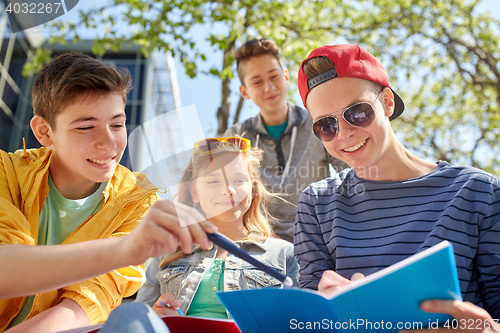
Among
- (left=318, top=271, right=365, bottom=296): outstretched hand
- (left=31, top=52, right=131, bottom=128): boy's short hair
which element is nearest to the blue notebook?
(left=318, top=271, right=365, bottom=296): outstretched hand

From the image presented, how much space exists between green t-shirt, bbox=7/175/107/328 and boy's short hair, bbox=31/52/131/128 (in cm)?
39

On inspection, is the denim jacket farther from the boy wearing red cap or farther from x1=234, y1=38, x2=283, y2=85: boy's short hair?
x1=234, y1=38, x2=283, y2=85: boy's short hair

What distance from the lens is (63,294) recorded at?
1.64 metres

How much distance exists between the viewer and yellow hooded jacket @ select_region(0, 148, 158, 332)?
161 cm

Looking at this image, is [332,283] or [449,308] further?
[332,283]

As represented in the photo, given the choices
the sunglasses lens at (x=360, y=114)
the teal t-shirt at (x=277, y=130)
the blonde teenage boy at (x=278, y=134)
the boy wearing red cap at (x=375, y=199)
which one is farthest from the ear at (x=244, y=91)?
the sunglasses lens at (x=360, y=114)

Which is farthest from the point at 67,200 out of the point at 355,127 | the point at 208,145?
the point at 355,127

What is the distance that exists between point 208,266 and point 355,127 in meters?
1.18

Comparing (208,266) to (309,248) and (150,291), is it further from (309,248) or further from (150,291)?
(309,248)

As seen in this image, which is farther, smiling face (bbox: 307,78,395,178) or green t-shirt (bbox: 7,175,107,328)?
green t-shirt (bbox: 7,175,107,328)

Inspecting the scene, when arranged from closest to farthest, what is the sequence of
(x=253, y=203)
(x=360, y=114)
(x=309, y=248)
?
(x=360, y=114) < (x=309, y=248) < (x=253, y=203)

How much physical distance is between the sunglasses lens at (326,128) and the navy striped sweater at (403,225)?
27 cm

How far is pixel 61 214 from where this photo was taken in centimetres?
192

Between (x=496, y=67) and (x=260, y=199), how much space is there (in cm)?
709
